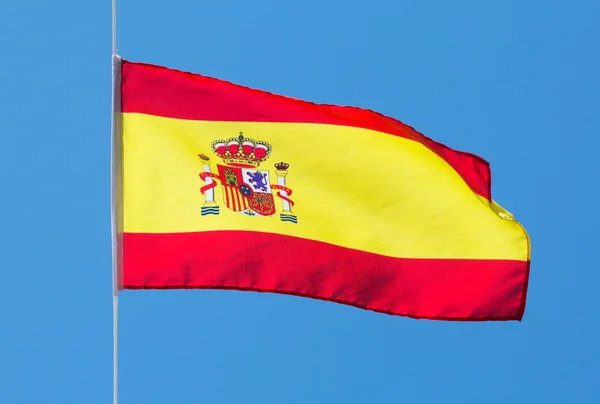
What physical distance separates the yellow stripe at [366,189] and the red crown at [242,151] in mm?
74

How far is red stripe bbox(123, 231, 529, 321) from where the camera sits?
27.6m

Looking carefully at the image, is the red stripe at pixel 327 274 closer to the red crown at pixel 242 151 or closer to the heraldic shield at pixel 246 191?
the heraldic shield at pixel 246 191

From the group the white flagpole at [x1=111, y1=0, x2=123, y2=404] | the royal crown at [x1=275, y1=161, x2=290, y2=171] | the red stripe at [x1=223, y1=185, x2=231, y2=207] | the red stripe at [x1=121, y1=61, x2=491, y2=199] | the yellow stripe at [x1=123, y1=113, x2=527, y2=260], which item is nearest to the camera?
the white flagpole at [x1=111, y1=0, x2=123, y2=404]

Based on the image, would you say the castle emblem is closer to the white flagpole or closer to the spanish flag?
the spanish flag

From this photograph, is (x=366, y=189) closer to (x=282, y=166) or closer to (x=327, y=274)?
(x=282, y=166)

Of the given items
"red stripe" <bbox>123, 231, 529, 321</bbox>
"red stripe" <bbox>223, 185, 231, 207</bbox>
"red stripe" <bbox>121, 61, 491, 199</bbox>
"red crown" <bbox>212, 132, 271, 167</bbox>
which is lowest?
"red stripe" <bbox>123, 231, 529, 321</bbox>

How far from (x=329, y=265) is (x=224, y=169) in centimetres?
172

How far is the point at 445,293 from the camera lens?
94.4ft

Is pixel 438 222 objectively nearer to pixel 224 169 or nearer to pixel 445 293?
pixel 445 293

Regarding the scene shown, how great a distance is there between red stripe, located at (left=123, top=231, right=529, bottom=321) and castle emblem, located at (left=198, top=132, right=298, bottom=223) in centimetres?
37

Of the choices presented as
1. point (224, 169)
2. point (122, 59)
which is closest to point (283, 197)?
point (224, 169)

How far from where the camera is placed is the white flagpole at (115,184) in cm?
2730

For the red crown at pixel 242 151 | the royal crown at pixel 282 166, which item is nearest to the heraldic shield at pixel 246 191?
the red crown at pixel 242 151

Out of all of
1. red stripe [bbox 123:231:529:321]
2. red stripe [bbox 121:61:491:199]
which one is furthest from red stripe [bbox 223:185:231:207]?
red stripe [bbox 121:61:491:199]
